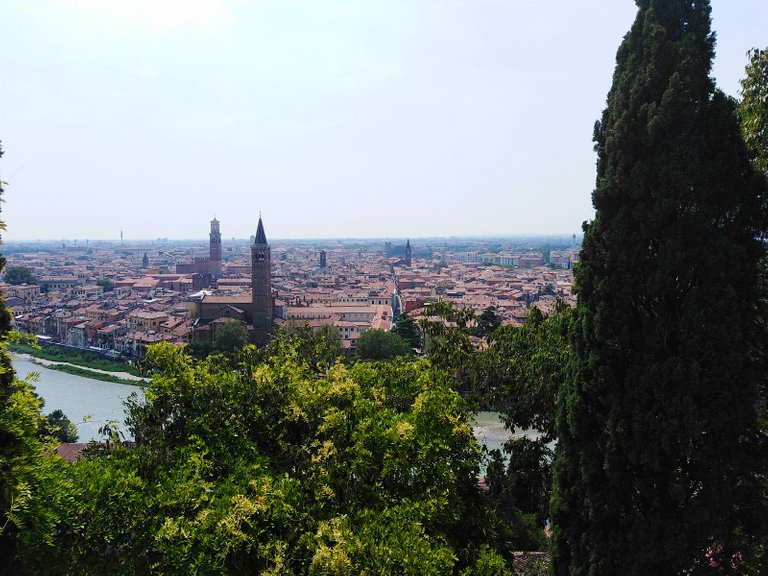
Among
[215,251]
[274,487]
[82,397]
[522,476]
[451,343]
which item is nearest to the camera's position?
[274,487]

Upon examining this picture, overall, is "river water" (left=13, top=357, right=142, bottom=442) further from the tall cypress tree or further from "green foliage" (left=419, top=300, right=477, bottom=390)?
the tall cypress tree

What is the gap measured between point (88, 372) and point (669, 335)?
32069 mm

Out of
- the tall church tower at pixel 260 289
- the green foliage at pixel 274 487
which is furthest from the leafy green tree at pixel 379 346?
the green foliage at pixel 274 487

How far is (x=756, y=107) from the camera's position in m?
5.39

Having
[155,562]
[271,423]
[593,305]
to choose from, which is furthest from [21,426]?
[593,305]

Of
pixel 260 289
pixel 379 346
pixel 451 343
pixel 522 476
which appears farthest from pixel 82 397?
pixel 522 476

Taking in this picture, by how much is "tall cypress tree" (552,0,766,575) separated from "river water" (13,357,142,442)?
1854cm

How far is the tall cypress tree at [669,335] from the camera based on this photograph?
14.5ft

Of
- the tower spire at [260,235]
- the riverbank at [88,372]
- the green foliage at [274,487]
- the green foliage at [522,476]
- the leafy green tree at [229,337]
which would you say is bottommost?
the riverbank at [88,372]

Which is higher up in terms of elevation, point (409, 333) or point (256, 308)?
point (256, 308)

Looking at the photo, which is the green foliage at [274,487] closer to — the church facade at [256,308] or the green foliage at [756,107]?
the green foliage at [756,107]

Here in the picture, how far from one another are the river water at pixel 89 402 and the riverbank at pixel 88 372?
245 mm

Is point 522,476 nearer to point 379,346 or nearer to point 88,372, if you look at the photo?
point 379,346

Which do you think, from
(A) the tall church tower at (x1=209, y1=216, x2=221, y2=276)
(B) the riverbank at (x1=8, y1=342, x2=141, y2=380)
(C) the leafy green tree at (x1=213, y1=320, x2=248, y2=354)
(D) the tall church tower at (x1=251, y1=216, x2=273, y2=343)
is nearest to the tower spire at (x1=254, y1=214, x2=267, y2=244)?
(D) the tall church tower at (x1=251, y1=216, x2=273, y2=343)
